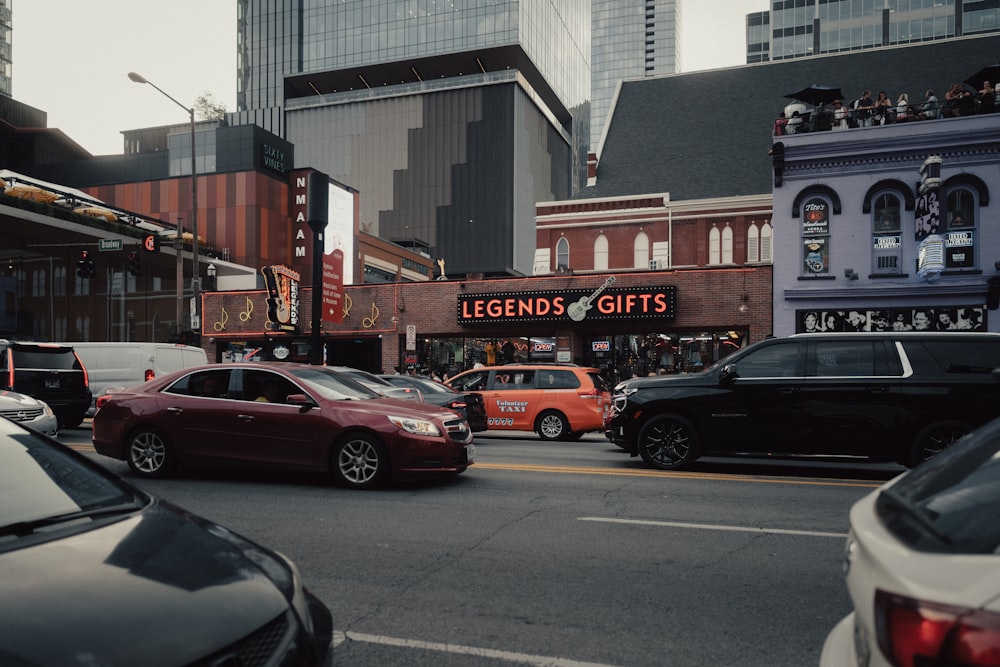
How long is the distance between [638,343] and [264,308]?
16.8 metres

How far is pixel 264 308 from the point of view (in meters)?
33.1

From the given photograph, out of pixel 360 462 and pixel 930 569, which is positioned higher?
pixel 930 569

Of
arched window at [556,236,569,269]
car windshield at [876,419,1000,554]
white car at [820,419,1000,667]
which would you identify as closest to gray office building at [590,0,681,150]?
→ arched window at [556,236,569,269]

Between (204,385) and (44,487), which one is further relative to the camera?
(204,385)

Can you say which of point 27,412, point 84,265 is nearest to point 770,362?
point 27,412

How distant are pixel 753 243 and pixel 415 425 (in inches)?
1423

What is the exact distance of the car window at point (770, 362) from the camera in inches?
403

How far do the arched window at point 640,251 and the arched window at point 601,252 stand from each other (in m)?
1.59

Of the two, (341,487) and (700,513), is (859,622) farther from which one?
(341,487)

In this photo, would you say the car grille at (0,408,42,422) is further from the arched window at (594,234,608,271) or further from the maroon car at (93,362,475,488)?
the arched window at (594,234,608,271)

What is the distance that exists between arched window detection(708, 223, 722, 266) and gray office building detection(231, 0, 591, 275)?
48985 millimetres

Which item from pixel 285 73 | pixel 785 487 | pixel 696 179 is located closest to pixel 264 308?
pixel 696 179

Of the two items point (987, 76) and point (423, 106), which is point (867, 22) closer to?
point (423, 106)

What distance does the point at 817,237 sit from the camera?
25500 mm
